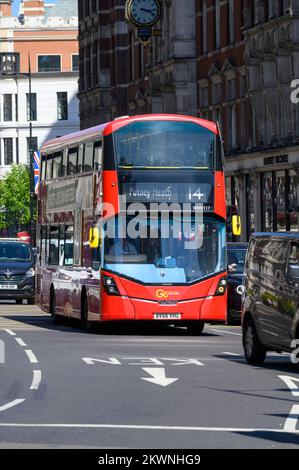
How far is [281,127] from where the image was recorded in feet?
173

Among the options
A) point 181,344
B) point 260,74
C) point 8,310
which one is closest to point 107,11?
point 260,74

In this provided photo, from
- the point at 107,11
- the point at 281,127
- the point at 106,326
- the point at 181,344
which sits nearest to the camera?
the point at 181,344

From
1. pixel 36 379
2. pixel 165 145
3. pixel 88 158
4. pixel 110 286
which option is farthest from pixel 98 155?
pixel 36 379

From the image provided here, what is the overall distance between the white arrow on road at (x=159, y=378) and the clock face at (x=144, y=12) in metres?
44.7

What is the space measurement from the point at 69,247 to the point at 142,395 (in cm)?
1609

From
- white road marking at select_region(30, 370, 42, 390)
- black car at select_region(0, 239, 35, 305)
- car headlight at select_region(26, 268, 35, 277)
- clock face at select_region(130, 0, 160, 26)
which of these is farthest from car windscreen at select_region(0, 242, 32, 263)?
white road marking at select_region(30, 370, 42, 390)

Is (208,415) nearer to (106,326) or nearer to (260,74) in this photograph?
(106,326)

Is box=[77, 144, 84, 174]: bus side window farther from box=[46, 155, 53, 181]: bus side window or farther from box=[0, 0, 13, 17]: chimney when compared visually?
box=[0, 0, 13, 17]: chimney

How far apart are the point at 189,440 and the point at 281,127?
40531 millimetres

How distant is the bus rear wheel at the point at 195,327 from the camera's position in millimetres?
31375

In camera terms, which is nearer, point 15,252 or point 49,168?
point 49,168

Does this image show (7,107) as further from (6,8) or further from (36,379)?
(36,379)

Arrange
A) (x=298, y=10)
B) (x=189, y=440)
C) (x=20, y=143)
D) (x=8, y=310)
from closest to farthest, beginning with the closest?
1. (x=189, y=440)
2. (x=8, y=310)
3. (x=298, y=10)
4. (x=20, y=143)

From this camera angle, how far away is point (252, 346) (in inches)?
881
